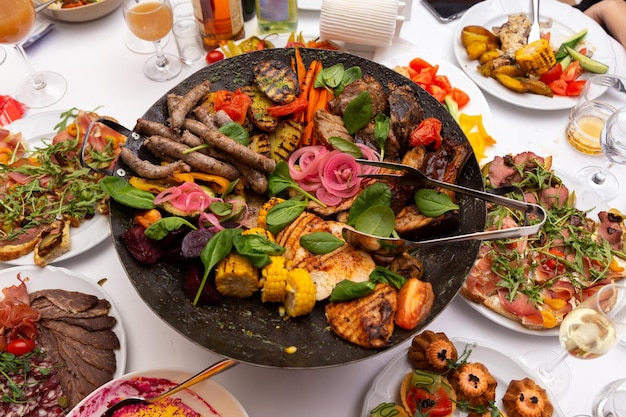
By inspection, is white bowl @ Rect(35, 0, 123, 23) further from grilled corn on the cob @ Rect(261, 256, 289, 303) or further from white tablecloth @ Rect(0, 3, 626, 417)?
grilled corn on the cob @ Rect(261, 256, 289, 303)

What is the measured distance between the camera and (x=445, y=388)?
4.71 ft

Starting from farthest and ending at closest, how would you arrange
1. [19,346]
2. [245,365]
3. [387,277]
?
[245,365] → [19,346] → [387,277]

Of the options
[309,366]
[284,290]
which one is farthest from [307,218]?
[309,366]

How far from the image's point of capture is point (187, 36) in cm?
256

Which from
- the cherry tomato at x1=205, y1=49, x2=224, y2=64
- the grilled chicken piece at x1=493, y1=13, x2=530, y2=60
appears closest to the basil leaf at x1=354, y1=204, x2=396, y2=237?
the cherry tomato at x1=205, y1=49, x2=224, y2=64

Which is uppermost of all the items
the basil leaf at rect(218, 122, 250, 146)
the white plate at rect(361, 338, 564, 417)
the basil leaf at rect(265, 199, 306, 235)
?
the basil leaf at rect(218, 122, 250, 146)

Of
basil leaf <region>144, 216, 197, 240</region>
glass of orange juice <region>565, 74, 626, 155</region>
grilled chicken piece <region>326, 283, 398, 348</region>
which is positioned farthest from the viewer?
glass of orange juice <region>565, 74, 626, 155</region>

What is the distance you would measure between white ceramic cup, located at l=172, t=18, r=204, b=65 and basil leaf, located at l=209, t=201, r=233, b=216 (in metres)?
1.26

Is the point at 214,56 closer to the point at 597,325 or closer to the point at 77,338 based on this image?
the point at 77,338

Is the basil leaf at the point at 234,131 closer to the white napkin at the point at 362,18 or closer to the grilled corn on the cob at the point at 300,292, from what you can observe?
the grilled corn on the cob at the point at 300,292

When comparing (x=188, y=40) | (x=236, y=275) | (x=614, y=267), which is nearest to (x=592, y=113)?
(x=614, y=267)

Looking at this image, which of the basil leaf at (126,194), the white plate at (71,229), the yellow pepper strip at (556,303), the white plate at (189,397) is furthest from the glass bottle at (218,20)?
the yellow pepper strip at (556,303)

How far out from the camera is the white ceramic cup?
2.50 meters

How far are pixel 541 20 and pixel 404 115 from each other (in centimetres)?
140
